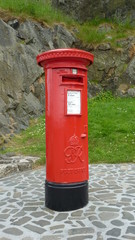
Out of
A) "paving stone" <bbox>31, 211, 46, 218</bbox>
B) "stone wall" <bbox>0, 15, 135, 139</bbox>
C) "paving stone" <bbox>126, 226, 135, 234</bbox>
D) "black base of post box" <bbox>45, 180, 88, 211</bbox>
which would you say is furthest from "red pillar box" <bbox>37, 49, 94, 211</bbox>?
"stone wall" <bbox>0, 15, 135, 139</bbox>

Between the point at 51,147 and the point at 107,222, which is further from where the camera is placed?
the point at 51,147

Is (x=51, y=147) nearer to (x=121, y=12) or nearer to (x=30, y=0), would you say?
(x=30, y=0)

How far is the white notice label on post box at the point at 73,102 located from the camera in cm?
429

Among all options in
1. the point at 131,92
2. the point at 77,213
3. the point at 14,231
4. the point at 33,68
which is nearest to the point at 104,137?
the point at 33,68

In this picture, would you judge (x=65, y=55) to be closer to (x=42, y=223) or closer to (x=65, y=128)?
(x=65, y=128)

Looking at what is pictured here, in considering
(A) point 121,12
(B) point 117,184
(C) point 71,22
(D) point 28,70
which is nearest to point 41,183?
(B) point 117,184

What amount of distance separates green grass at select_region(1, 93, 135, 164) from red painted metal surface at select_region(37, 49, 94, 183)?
11.6 ft

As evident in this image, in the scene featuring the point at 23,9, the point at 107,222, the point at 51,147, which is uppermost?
the point at 23,9

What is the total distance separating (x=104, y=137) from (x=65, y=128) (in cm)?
554

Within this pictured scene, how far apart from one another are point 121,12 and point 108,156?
1341 centimetres

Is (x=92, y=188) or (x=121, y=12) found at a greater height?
(x=121, y=12)

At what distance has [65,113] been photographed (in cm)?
427

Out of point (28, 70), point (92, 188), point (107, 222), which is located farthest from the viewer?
point (28, 70)

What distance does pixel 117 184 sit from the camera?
18.5 feet
